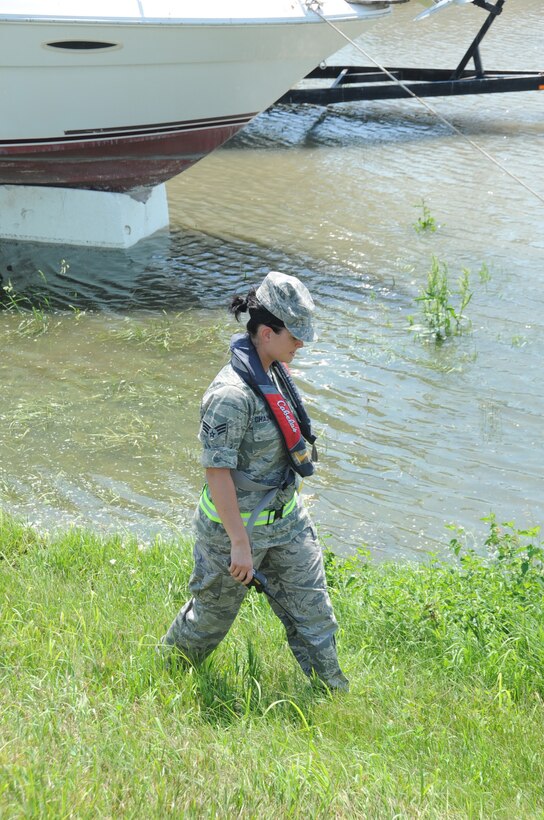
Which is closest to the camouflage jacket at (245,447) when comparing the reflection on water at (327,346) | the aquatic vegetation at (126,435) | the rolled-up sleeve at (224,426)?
the rolled-up sleeve at (224,426)

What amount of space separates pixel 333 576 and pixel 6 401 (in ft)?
12.2

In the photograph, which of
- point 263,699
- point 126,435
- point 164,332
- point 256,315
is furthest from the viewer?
point 164,332

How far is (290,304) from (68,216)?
863cm

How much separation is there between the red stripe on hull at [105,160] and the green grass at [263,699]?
706 cm

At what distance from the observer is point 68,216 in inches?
454

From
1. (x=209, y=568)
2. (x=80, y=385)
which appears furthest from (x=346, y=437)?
(x=209, y=568)

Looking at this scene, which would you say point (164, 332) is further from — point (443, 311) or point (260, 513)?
point (260, 513)

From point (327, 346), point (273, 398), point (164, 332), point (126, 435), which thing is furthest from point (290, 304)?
point (164, 332)

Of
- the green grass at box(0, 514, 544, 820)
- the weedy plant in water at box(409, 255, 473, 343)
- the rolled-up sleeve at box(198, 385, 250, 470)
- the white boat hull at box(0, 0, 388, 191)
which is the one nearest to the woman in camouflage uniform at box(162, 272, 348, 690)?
the rolled-up sleeve at box(198, 385, 250, 470)

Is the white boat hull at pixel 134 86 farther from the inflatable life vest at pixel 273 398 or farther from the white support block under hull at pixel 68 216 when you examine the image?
the inflatable life vest at pixel 273 398

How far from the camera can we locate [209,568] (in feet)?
12.0

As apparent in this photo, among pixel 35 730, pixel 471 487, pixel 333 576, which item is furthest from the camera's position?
pixel 471 487

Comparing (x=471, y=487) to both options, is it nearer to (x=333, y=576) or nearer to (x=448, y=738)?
(x=333, y=576)

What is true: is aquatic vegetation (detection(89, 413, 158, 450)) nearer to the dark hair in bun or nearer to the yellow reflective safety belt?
the yellow reflective safety belt
